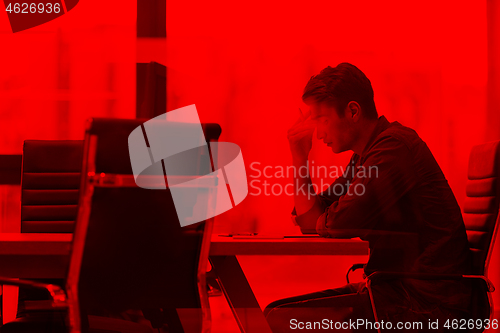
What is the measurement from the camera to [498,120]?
11.1 ft

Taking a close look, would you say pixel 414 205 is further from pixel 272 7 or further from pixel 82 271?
pixel 272 7

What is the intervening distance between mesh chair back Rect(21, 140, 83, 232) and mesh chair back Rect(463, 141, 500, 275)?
175 centimetres

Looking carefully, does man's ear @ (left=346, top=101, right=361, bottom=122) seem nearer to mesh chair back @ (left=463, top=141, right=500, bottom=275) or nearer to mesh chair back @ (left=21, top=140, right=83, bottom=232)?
mesh chair back @ (left=463, top=141, right=500, bottom=275)

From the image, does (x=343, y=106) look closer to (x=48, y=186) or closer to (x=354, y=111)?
(x=354, y=111)

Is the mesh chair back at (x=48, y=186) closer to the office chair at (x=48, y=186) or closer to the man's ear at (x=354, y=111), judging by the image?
the office chair at (x=48, y=186)

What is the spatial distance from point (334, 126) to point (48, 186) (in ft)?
4.62

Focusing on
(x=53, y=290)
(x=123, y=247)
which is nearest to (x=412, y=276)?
(x=123, y=247)

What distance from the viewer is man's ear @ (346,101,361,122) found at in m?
1.99

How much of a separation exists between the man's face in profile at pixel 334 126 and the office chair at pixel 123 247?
3.04 ft

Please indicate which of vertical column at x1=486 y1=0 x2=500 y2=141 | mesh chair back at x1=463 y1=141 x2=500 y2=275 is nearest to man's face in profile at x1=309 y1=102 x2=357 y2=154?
mesh chair back at x1=463 y1=141 x2=500 y2=275

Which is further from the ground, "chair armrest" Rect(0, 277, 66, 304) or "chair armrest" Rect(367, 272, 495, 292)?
"chair armrest" Rect(0, 277, 66, 304)

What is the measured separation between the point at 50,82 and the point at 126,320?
235cm

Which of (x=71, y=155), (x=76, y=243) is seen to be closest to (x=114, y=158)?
(x=76, y=243)

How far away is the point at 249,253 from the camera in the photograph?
57.7 inches
